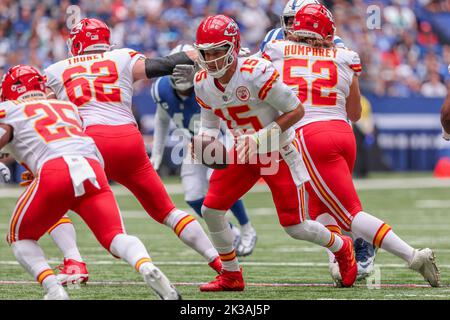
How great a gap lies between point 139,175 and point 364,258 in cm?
175

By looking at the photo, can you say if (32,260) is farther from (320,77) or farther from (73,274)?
(320,77)

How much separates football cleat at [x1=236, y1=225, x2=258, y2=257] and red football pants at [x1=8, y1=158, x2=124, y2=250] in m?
3.47

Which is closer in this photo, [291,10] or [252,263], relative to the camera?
[291,10]

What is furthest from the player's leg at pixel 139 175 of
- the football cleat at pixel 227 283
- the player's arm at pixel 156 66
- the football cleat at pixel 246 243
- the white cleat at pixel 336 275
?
the football cleat at pixel 246 243

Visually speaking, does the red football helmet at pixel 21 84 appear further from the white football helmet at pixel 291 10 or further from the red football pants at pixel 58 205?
the white football helmet at pixel 291 10

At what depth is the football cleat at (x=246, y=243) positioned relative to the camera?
9.17 m

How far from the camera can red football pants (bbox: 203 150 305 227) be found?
655cm

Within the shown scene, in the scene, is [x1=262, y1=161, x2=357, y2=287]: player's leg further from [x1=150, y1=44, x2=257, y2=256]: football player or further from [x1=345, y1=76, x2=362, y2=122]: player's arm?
[x1=150, y1=44, x2=257, y2=256]: football player

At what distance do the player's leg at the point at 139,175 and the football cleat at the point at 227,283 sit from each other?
0.80ft

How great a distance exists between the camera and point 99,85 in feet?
22.4

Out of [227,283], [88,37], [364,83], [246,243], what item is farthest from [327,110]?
[364,83]

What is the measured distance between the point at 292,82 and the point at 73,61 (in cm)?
141

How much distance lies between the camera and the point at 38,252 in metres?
5.81

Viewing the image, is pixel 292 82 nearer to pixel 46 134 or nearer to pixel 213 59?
pixel 213 59
